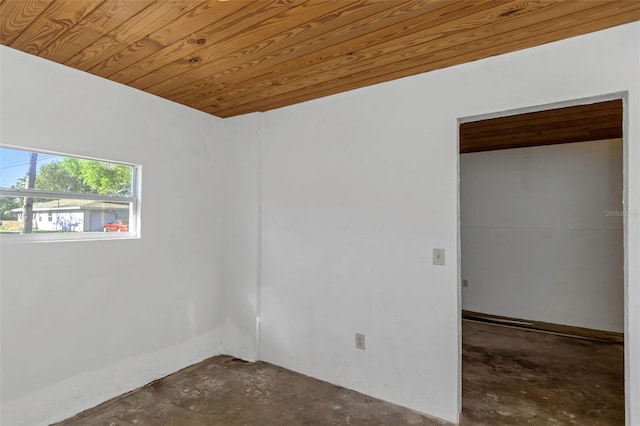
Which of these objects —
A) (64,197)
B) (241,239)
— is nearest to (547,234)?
(241,239)

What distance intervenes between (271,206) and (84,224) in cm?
146

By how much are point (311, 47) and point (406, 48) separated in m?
0.57

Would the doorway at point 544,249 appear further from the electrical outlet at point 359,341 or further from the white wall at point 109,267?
the white wall at point 109,267

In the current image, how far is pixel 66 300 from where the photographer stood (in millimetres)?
2266

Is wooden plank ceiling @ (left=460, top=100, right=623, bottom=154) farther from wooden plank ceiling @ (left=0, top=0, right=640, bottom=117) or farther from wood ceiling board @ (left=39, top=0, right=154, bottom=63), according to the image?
wood ceiling board @ (left=39, top=0, right=154, bottom=63)

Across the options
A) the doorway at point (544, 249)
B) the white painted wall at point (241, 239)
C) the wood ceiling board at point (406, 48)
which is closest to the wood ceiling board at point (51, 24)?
the wood ceiling board at point (406, 48)

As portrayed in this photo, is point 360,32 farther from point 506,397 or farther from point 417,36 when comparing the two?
point 506,397

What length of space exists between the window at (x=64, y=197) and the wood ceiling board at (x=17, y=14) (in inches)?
27.1

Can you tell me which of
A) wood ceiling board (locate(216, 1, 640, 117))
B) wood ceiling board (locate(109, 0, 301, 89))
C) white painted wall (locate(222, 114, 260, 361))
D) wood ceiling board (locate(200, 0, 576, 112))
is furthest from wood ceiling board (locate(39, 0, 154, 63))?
white painted wall (locate(222, 114, 260, 361))

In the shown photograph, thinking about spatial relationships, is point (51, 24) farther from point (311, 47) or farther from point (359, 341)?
point (359, 341)

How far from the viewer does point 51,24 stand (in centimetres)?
175

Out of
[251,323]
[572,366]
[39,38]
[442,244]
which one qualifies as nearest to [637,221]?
[442,244]

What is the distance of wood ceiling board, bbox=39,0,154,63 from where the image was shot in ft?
5.20

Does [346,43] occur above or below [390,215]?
above
